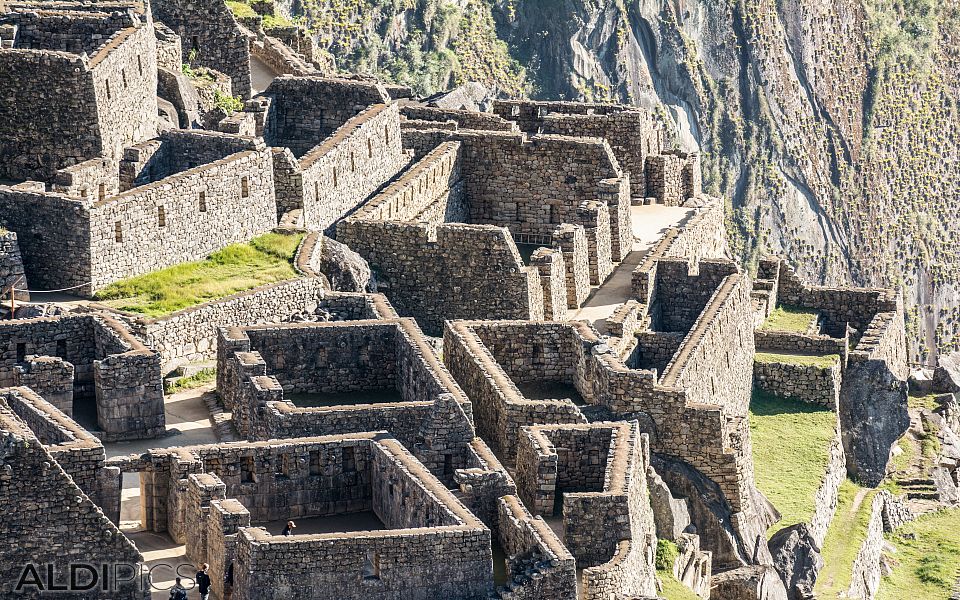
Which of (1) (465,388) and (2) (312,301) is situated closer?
(1) (465,388)

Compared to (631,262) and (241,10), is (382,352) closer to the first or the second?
(631,262)

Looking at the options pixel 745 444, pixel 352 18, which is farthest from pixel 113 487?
pixel 352 18

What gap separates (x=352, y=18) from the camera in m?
159

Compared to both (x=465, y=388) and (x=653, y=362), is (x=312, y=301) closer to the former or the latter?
(x=465, y=388)

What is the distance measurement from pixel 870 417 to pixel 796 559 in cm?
1099

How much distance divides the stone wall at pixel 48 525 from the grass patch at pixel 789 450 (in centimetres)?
2146

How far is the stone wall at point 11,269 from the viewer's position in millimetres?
53688

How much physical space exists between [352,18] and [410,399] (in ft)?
363

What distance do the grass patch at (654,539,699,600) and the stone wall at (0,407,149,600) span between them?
41.1 feet

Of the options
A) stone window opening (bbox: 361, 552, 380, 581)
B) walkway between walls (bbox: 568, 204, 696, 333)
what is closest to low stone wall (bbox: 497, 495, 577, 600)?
stone window opening (bbox: 361, 552, 380, 581)

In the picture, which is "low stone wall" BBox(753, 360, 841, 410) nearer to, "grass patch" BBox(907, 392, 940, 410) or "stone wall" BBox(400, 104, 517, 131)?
"grass patch" BBox(907, 392, 940, 410)

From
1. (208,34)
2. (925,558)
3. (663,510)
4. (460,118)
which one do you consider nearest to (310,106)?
(460,118)

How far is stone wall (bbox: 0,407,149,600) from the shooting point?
4062 cm

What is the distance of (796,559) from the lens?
58.2m
